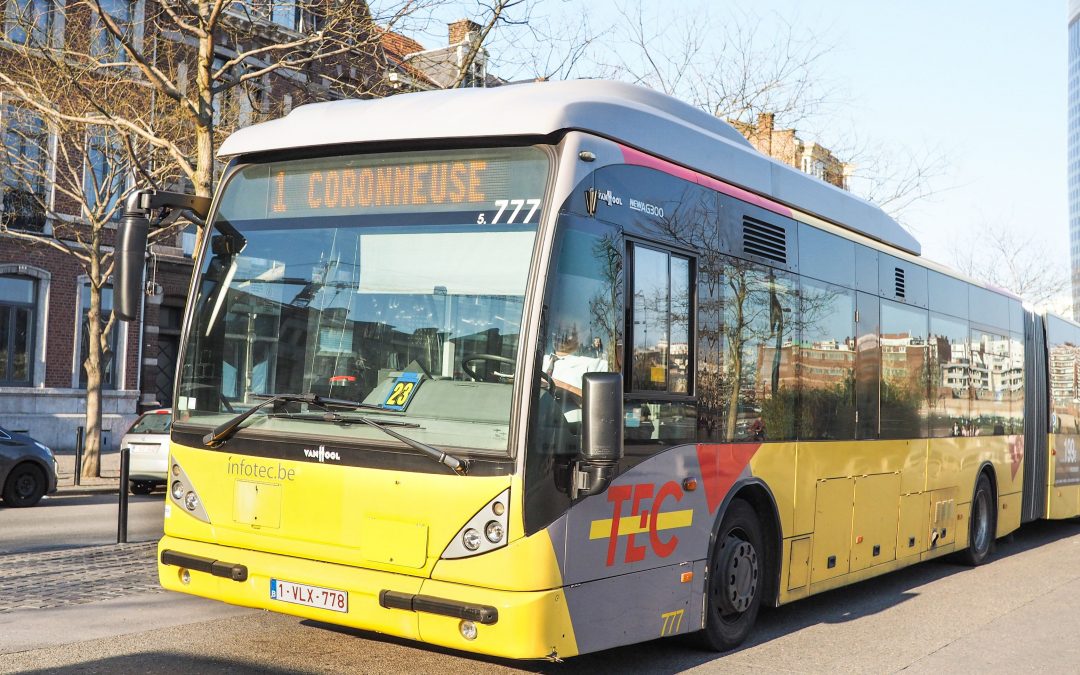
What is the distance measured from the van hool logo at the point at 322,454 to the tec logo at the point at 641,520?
4.54 feet

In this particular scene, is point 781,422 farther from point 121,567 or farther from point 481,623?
point 121,567

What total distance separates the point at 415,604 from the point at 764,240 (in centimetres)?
377

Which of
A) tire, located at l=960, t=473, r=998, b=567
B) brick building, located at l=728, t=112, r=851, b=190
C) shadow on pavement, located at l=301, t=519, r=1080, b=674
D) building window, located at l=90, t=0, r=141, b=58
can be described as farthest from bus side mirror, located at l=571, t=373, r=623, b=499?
building window, located at l=90, t=0, r=141, b=58

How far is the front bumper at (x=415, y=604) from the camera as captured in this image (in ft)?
17.7

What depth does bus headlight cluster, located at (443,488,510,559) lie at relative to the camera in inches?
216

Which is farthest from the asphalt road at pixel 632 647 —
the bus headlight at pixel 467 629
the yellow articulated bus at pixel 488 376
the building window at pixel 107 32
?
the building window at pixel 107 32

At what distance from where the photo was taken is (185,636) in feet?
23.2

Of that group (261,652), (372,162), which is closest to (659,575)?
(261,652)

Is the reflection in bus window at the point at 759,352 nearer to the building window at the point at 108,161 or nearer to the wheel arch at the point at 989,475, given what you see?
the wheel arch at the point at 989,475

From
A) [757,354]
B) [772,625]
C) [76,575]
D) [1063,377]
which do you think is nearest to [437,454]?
[757,354]

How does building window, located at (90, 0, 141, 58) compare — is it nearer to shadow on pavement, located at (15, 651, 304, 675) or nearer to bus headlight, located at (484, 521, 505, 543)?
shadow on pavement, located at (15, 651, 304, 675)

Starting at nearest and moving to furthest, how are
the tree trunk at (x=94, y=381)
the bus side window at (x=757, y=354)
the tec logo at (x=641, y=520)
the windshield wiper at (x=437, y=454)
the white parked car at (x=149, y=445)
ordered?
the windshield wiper at (x=437, y=454) → the tec logo at (x=641, y=520) → the bus side window at (x=757, y=354) → the white parked car at (x=149, y=445) → the tree trunk at (x=94, y=381)

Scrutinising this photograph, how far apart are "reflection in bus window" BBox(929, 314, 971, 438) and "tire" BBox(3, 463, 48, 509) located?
502 inches

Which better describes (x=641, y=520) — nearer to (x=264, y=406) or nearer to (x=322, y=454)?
(x=322, y=454)
